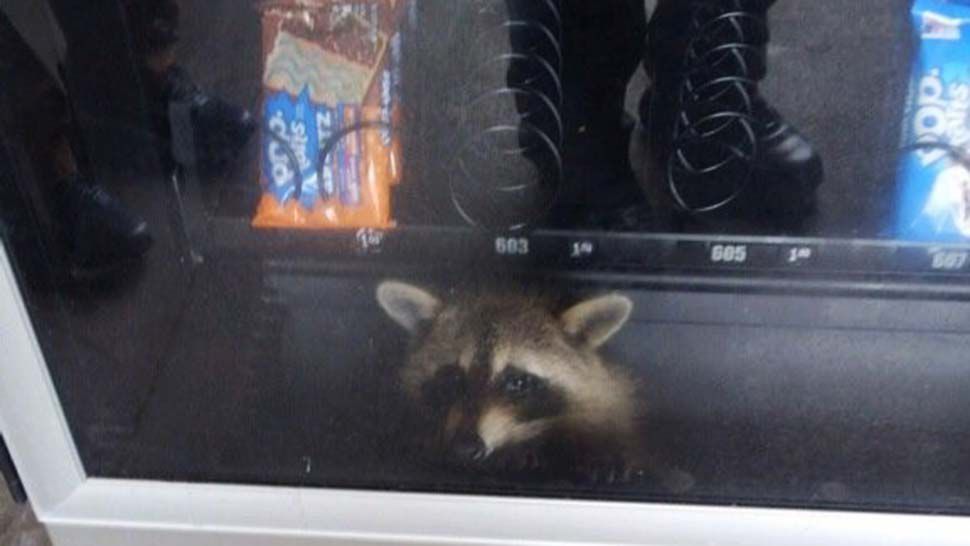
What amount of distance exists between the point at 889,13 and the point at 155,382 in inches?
18.6

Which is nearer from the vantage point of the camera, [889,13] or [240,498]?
[889,13]

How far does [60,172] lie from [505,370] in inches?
10.8

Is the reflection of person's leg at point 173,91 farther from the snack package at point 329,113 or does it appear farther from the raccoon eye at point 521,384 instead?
the raccoon eye at point 521,384

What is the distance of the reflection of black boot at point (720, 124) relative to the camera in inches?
23.5

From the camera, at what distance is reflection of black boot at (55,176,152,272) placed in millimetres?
636

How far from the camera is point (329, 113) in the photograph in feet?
2.13

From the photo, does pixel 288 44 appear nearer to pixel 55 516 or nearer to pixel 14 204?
pixel 14 204

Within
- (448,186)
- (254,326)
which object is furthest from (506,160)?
(254,326)

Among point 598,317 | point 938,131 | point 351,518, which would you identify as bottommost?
point 351,518

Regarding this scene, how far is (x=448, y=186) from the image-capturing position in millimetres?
658

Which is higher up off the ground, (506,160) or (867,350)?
(506,160)

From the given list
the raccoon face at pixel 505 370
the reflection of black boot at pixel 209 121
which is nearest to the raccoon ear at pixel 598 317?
the raccoon face at pixel 505 370

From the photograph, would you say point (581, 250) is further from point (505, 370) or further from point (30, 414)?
point (30, 414)

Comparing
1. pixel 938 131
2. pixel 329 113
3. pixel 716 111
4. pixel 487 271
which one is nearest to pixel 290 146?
pixel 329 113
